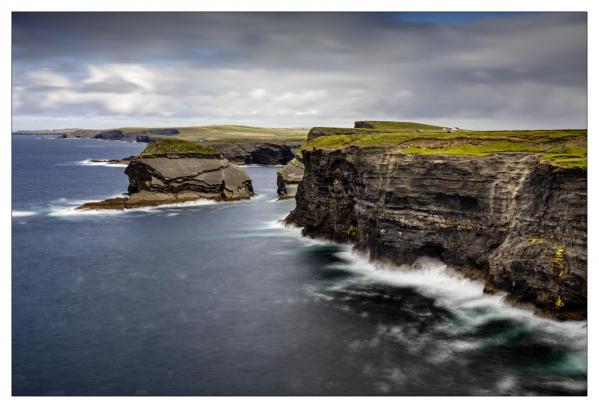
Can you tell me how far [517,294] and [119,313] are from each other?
38.9 meters

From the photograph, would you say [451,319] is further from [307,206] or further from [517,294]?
[307,206]

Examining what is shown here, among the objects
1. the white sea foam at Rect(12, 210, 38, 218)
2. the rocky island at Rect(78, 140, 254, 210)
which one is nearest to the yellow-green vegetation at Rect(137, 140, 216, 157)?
the rocky island at Rect(78, 140, 254, 210)

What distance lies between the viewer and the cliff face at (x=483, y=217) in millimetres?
51250

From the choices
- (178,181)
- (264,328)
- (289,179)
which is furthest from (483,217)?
(178,181)

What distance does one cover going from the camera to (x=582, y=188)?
50969 mm

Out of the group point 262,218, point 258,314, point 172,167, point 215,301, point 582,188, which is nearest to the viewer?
point 582,188

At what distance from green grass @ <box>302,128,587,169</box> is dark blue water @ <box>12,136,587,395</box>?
1474 centimetres

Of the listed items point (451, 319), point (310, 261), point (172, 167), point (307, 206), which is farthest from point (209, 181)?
point (451, 319)

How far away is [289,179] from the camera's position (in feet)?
476

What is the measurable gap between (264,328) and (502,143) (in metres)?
35.9

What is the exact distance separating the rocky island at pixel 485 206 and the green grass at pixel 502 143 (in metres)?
0.12

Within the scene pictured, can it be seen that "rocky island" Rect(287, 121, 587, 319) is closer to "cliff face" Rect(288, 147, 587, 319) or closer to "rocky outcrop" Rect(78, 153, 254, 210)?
"cliff face" Rect(288, 147, 587, 319)

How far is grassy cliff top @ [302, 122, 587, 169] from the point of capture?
5659 centimetres

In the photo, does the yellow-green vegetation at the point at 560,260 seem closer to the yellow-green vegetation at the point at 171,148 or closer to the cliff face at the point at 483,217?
the cliff face at the point at 483,217
